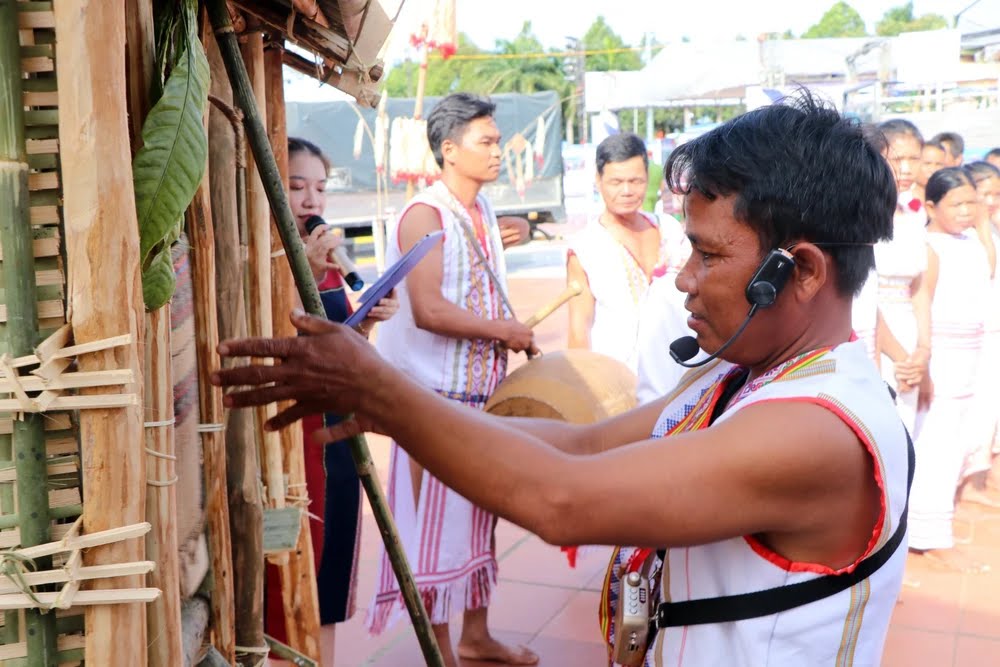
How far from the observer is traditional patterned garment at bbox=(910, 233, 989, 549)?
16.4 feet

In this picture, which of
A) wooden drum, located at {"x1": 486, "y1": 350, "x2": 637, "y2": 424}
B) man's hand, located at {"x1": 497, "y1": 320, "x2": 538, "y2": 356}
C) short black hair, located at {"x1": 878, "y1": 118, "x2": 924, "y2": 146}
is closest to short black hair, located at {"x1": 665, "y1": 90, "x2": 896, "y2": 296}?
wooden drum, located at {"x1": 486, "y1": 350, "x2": 637, "y2": 424}

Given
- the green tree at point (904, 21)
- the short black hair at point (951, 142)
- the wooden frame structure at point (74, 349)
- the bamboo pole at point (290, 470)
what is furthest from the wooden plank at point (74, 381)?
the green tree at point (904, 21)

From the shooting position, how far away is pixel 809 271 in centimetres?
143

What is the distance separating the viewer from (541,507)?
1.29 m

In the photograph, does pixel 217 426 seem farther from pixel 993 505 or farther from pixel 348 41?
pixel 993 505

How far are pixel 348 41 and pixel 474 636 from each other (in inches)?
94.9

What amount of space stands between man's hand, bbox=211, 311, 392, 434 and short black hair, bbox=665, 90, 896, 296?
1.83ft

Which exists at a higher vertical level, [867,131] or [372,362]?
[867,131]

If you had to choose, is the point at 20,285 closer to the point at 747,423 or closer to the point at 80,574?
the point at 80,574

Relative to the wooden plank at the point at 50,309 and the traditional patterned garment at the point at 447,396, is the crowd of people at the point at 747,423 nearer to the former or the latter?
the wooden plank at the point at 50,309

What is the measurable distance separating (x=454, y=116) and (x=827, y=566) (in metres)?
2.70

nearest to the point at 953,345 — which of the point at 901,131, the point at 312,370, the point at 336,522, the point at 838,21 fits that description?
the point at 901,131

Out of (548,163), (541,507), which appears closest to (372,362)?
(541,507)

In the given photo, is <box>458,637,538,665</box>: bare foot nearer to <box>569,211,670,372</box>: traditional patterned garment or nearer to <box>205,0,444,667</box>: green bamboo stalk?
<box>569,211,670,372</box>: traditional patterned garment
